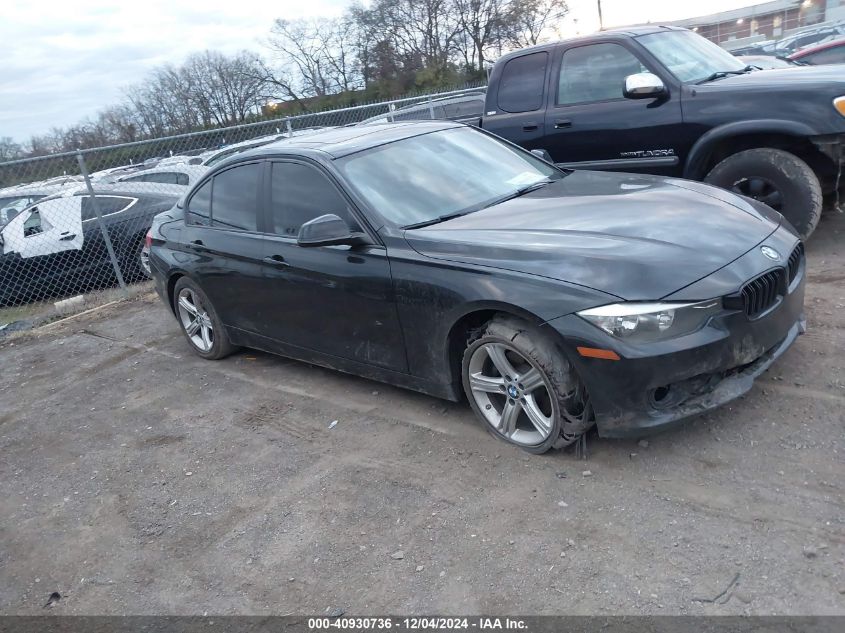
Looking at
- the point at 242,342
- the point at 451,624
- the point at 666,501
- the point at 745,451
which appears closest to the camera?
the point at 451,624

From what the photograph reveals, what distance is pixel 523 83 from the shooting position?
7.04m

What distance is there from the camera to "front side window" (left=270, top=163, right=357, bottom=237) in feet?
14.2

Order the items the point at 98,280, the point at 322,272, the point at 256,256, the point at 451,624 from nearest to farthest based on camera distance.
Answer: the point at 451,624 < the point at 322,272 < the point at 256,256 < the point at 98,280

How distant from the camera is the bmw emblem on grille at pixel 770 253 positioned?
3582 mm

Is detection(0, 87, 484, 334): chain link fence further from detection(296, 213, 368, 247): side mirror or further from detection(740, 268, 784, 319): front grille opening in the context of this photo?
detection(740, 268, 784, 319): front grille opening

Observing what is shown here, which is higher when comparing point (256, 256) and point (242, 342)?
point (256, 256)

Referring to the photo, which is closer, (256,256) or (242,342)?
(256,256)

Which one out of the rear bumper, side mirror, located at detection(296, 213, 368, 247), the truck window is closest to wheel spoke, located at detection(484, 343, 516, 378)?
the rear bumper

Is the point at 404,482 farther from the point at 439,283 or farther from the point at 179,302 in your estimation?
the point at 179,302

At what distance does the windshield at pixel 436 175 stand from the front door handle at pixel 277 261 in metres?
0.73

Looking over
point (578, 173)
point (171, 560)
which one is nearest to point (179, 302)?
point (171, 560)

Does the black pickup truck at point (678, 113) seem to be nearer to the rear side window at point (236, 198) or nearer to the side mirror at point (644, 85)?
the side mirror at point (644, 85)

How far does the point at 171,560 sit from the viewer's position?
11.3 feet

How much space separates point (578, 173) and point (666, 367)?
84.3 inches
